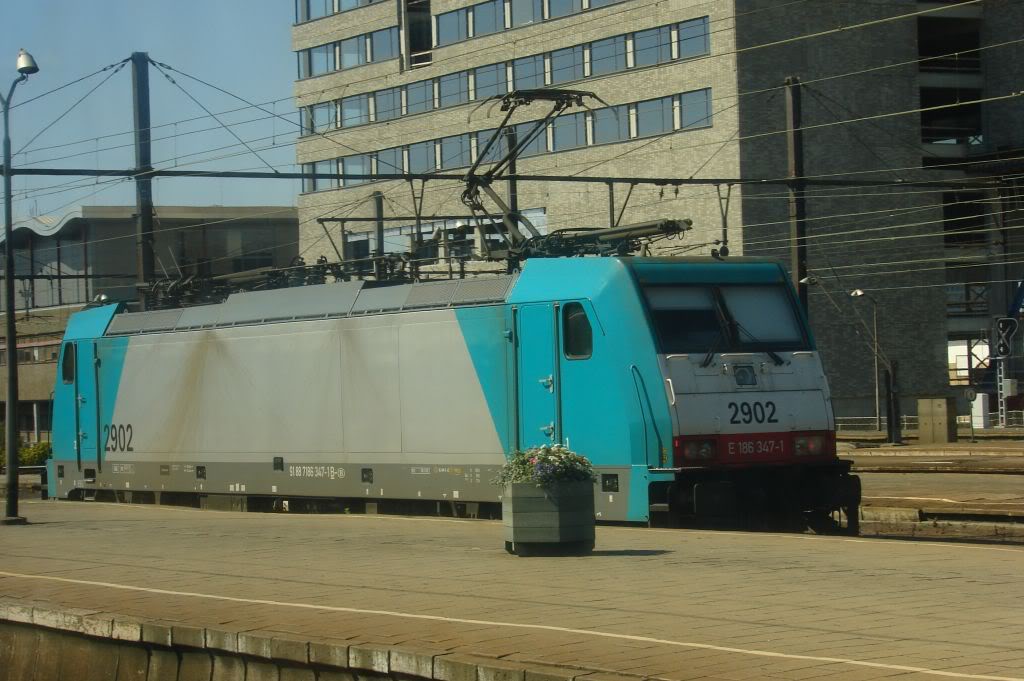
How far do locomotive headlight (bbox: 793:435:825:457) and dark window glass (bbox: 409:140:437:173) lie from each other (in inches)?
1943

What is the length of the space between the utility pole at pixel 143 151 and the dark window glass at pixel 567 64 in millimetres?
30715

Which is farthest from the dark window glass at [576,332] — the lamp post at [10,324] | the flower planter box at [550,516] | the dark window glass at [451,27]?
the dark window glass at [451,27]

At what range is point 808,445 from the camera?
17516 millimetres

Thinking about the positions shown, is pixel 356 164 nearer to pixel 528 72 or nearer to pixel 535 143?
pixel 535 143

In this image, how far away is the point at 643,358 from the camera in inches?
655

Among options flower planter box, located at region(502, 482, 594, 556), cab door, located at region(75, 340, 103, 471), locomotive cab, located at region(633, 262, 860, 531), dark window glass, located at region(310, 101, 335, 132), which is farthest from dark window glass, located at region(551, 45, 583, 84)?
flower planter box, located at region(502, 482, 594, 556)

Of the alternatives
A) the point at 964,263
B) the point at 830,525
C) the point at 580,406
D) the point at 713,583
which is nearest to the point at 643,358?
the point at 580,406

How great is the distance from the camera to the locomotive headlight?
17.4 m

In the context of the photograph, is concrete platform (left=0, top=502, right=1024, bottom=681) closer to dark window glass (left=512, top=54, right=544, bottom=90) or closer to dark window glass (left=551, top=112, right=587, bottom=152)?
dark window glass (left=551, top=112, right=587, bottom=152)

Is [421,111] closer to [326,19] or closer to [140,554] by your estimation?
[326,19]

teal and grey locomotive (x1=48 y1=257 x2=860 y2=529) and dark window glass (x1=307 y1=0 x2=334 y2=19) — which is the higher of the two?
dark window glass (x1=307 y1=0 x2=334 y2=19)

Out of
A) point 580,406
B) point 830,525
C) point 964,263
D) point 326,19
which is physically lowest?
point 830,525

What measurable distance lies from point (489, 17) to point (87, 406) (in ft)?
130

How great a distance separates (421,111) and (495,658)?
60271 mm
